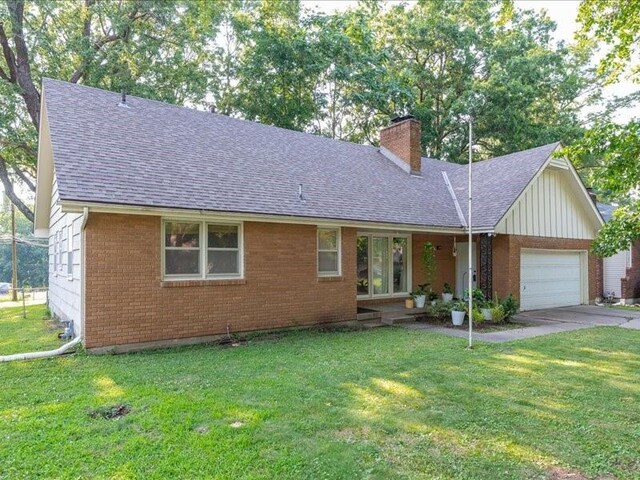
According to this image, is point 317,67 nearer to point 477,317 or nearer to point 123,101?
point 123,101

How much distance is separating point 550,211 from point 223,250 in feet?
36.6

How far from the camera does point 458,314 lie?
34.9ft

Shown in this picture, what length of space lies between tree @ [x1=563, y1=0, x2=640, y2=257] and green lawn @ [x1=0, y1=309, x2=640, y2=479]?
7.71ft

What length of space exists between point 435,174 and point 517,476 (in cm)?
1428

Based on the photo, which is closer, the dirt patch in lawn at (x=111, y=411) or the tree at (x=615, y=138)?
the dirt patch in lawn at (x=111, y=411)

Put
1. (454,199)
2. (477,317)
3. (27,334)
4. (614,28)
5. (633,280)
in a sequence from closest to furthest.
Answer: (614,28) → (27,334) → (477,317) → (454,199) → (633,280)

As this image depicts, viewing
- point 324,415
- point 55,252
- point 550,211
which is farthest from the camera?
point 550,211

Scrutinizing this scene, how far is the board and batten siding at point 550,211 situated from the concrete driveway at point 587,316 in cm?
254

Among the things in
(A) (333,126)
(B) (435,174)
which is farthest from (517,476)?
(A) (333,126)

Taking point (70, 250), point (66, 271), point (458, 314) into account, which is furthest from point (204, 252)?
point (458, 314)

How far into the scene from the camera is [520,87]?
72.5 feet

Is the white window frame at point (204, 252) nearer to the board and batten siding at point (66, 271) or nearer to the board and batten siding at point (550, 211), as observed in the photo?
the board and batten siding at point (66, 271)

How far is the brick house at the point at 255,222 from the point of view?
7.59m

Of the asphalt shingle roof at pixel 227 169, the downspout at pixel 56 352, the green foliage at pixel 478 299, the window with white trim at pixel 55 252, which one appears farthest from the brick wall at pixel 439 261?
the window with white trim at pixel 55 252
